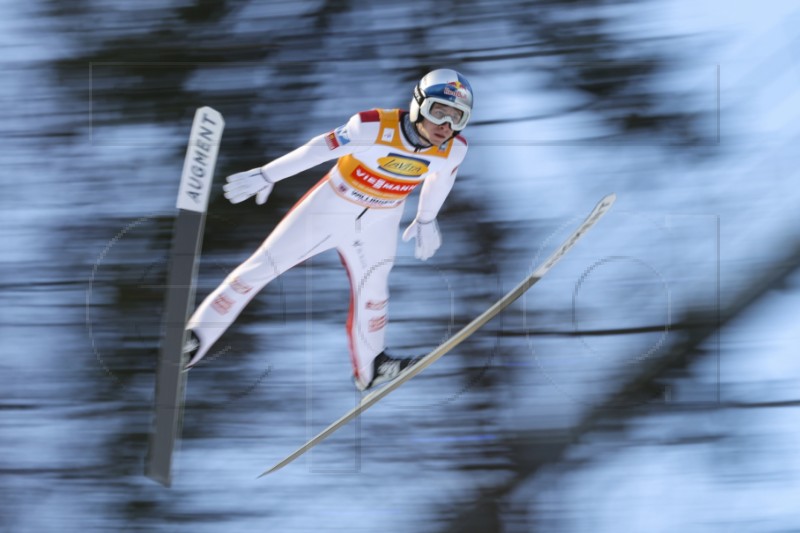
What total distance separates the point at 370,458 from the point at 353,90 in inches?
70.3

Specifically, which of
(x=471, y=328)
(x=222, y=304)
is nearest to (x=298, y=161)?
(x=222, y=304)

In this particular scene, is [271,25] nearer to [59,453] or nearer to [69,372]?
[69,372]

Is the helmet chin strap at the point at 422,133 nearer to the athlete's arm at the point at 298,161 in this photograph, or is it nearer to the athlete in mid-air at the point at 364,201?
the athlete in mid-air at the point at 364,201

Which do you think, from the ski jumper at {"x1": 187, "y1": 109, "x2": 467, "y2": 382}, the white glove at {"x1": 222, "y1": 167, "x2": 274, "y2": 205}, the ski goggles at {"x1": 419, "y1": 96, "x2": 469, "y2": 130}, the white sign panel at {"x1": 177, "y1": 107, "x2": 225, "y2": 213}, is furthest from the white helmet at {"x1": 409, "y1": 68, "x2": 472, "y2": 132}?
the white sign panel at {"x1": 177, "y1": 107, "x2": 225, "y2": 213}

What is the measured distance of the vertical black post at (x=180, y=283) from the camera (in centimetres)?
471

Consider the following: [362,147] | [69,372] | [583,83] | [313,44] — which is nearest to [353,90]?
[313,44]

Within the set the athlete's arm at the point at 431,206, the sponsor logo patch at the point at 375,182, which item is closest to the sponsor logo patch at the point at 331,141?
the sponsor logo patch at the point at 375,182

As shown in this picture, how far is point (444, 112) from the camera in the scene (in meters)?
4.55

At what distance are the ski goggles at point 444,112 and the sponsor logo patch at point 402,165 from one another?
18cm

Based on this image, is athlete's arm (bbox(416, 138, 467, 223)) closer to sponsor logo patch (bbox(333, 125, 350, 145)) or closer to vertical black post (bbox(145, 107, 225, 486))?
sponsor logo patch (bbox(333, 125, 350, 145))

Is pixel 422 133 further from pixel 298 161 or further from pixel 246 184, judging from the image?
pixel 246 184

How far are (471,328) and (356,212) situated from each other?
2.35 ft

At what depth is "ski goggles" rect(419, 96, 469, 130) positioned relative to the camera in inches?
178

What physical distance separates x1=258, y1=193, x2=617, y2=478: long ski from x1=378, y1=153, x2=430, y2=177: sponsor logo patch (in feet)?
2.43
